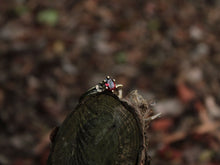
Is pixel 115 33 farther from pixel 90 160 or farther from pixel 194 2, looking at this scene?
pixel 90 160

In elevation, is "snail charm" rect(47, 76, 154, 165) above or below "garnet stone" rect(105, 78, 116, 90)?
below

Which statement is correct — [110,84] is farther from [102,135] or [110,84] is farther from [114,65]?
[114,65]

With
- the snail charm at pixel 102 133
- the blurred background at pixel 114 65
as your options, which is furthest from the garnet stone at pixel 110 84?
the blurred background at pixel 114 65

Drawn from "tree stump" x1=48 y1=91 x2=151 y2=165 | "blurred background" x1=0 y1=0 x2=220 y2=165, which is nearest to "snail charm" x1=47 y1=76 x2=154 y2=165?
"tree stump" x1=48 y1=91 x2=151 y2=165

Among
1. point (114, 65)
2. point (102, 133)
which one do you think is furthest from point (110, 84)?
point (114, 65)

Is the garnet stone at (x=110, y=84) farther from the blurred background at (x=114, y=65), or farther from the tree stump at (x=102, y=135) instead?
the blurred background at (x=114, y=65)

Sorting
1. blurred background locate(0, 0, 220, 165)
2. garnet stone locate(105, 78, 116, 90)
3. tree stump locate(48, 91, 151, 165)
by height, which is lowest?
tree stump locate(48, 91, 151, 165)

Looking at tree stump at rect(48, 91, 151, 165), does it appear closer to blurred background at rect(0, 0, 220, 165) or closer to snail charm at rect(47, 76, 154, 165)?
snail charm at rect(47, 76, 154, 165)
